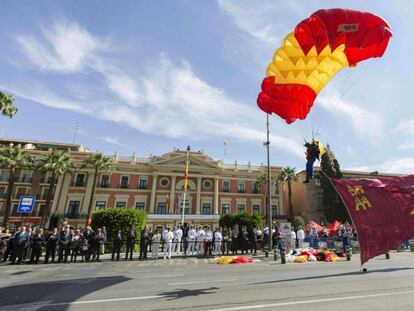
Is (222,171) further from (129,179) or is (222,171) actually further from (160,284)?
Answer: (160,284)

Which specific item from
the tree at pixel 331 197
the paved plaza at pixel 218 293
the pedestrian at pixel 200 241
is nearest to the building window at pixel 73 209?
the pedestrian at pixel 200 241

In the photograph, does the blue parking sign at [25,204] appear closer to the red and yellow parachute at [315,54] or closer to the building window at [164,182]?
the red and yellow parachute at [315,54]

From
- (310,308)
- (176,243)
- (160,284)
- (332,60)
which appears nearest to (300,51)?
(332,60)

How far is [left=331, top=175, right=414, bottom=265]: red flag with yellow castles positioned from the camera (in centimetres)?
590

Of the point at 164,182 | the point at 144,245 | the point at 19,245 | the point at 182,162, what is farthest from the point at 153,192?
the point at 19,245

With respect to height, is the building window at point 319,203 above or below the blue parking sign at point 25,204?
above

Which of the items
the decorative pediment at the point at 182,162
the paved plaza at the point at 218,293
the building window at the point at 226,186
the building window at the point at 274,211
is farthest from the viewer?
the building window at the point at 274,211

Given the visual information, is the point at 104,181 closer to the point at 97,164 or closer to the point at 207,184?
the point at 97,164

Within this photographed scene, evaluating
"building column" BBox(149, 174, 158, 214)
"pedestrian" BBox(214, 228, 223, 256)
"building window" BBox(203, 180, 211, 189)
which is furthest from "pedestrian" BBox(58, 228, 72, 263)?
"building window" BBox(203, 180, 211, 189)

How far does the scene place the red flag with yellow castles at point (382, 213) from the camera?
5.90 metres

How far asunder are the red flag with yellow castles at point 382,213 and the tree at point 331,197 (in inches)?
1640

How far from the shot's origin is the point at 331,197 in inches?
1823

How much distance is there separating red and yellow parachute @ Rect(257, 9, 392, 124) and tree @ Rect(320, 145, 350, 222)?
3870cm

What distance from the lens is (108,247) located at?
22750mm
